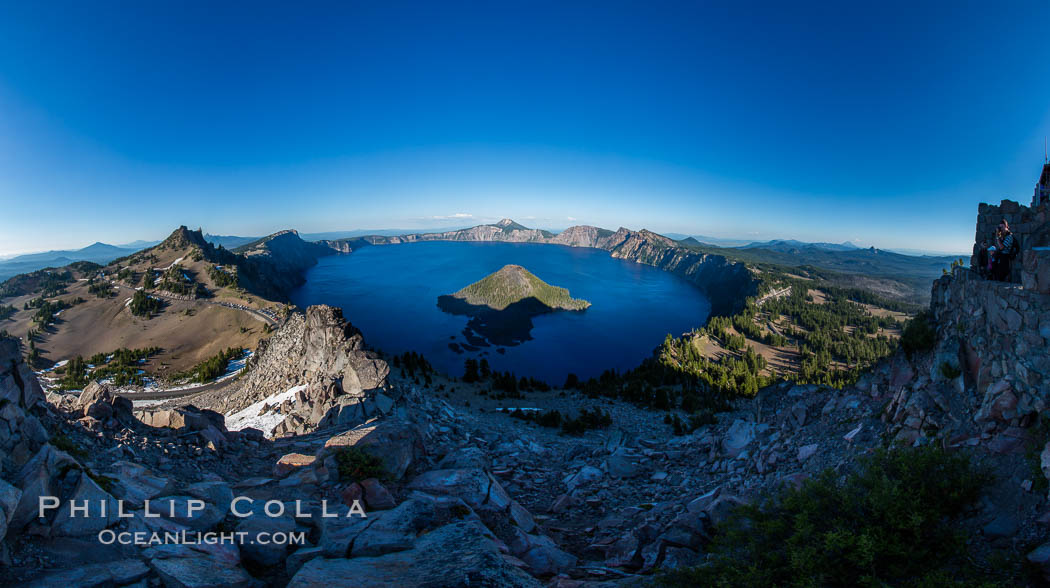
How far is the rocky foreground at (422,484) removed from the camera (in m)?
5.70

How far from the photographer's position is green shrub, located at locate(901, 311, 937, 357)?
387 inches

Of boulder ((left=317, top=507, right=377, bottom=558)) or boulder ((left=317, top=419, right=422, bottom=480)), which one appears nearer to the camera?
boulder ((left=317, top=507, right=377, bottom=558))

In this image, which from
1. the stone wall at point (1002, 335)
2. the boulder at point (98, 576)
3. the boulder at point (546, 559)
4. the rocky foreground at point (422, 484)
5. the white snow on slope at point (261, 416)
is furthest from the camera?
the white snow on slope at point (261, 416)

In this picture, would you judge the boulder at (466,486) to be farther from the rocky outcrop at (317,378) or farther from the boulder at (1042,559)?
the boulder at (1042,559)

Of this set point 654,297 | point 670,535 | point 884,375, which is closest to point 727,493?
point 670,535

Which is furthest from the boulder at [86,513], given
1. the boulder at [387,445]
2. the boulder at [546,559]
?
the boulder at [546,559]

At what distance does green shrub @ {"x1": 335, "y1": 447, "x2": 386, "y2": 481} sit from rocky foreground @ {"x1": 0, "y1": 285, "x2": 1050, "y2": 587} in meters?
0.04

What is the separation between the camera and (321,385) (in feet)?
60.5

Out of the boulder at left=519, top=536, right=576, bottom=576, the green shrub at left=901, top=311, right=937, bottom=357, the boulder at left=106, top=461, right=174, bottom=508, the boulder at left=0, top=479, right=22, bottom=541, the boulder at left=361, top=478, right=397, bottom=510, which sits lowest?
the boulder at left=519, top=536, right=576, bottom=576

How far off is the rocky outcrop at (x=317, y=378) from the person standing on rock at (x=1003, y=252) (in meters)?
19.0

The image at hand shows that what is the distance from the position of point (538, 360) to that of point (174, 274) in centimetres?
9697

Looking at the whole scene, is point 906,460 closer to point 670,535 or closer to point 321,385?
point 670,535

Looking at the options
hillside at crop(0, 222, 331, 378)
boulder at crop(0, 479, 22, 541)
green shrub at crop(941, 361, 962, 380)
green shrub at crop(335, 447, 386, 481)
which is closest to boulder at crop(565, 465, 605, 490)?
green shrub at crop(335, 447, 386, 481)

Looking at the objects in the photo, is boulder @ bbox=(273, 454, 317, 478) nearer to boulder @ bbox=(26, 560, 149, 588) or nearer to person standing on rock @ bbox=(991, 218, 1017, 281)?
boulder @ bbox=(26, 560, 149, 588)
